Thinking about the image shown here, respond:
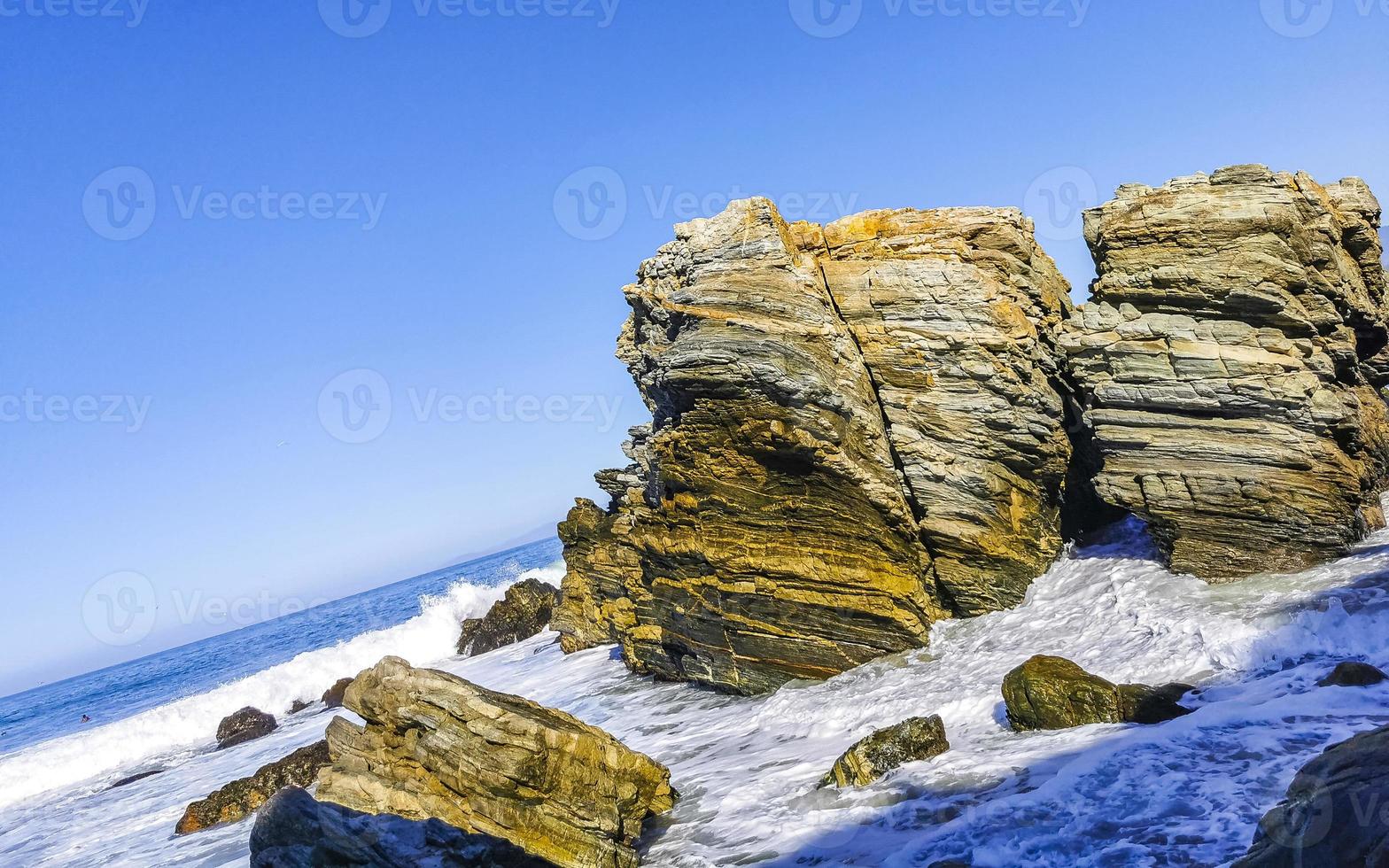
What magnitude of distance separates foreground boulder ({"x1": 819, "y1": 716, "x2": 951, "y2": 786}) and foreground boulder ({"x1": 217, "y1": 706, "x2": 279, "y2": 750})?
26959 millimetres

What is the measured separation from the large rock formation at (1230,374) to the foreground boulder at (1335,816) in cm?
886

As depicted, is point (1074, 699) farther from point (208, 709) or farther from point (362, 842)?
point (208, 709)

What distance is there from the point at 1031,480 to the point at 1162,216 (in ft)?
18.5

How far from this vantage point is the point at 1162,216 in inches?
596

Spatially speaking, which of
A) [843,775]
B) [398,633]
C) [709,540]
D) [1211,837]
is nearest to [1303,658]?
[1211,837]

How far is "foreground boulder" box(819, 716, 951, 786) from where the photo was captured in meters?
10.4

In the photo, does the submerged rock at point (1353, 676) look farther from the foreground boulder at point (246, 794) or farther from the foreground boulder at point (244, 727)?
the foreground boulder at point (244, 727)

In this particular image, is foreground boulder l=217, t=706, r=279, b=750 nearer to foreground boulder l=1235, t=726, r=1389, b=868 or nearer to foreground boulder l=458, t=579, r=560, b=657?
foreground boulder l=458, t=579, r=560, b=657

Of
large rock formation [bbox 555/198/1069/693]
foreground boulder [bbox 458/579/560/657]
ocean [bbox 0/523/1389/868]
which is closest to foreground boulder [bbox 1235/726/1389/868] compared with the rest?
ocean [bbox 0/523/1389/868]

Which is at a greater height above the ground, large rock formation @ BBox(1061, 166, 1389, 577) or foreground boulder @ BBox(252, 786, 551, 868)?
large rock formation @ BBox(1061, 166, 1389, 577)

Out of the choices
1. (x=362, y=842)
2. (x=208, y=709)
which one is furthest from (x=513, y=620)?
(x=362, y=842)

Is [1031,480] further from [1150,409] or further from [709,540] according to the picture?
[709,540]

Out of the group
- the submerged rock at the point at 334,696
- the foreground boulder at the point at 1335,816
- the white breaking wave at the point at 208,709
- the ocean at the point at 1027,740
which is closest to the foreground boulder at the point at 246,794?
the ocean at the point at 1027,740

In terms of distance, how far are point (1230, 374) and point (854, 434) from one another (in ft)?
21.1
